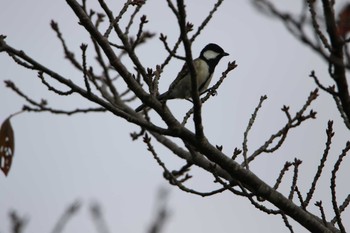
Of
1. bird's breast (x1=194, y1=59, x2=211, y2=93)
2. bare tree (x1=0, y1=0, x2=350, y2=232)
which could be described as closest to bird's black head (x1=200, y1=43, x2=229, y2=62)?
bird's breast (x1=194, y1=59, x2=211, y2=93)

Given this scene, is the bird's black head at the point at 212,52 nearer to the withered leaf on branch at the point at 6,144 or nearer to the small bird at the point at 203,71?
the small bird at the point at 203,71

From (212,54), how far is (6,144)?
167 inches

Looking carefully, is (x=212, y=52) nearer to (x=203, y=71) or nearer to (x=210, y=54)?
(x=210, y=54)

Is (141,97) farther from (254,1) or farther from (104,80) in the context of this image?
(104,80)

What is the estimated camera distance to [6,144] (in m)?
3.29

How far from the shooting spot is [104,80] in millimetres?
7000

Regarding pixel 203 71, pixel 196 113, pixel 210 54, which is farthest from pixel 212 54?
pixel 196 113

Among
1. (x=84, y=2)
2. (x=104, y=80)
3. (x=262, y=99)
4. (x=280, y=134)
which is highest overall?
(x=104, y=80)

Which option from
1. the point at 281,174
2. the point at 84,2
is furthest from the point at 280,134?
the point at 84,2

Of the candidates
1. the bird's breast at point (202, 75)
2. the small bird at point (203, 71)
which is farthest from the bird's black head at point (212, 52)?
the bird's breast at point (202, 75)

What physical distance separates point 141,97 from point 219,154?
2.09ft

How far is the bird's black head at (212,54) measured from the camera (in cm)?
693

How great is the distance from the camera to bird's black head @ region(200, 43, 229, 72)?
6934mm

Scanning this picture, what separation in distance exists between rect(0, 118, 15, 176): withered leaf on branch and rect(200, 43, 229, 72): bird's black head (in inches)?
149
